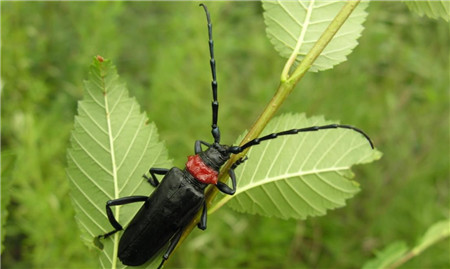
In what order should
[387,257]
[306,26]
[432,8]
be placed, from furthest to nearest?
[387,257] < [306,26] < [432,8]

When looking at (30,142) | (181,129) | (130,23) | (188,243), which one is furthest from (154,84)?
(130,23)

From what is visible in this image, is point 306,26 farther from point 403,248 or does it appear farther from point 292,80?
point 403,248

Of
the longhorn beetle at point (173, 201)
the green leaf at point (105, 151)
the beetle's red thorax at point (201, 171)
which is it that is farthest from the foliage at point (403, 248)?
the green leaf at point (105, 151)

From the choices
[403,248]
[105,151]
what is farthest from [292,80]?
[403,248]

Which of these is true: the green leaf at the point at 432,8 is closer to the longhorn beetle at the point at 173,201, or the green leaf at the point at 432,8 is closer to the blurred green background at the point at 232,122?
the longhorn beetle at the point at 173,201

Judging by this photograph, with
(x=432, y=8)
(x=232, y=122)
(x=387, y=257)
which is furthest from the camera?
(x=232, y=122)
